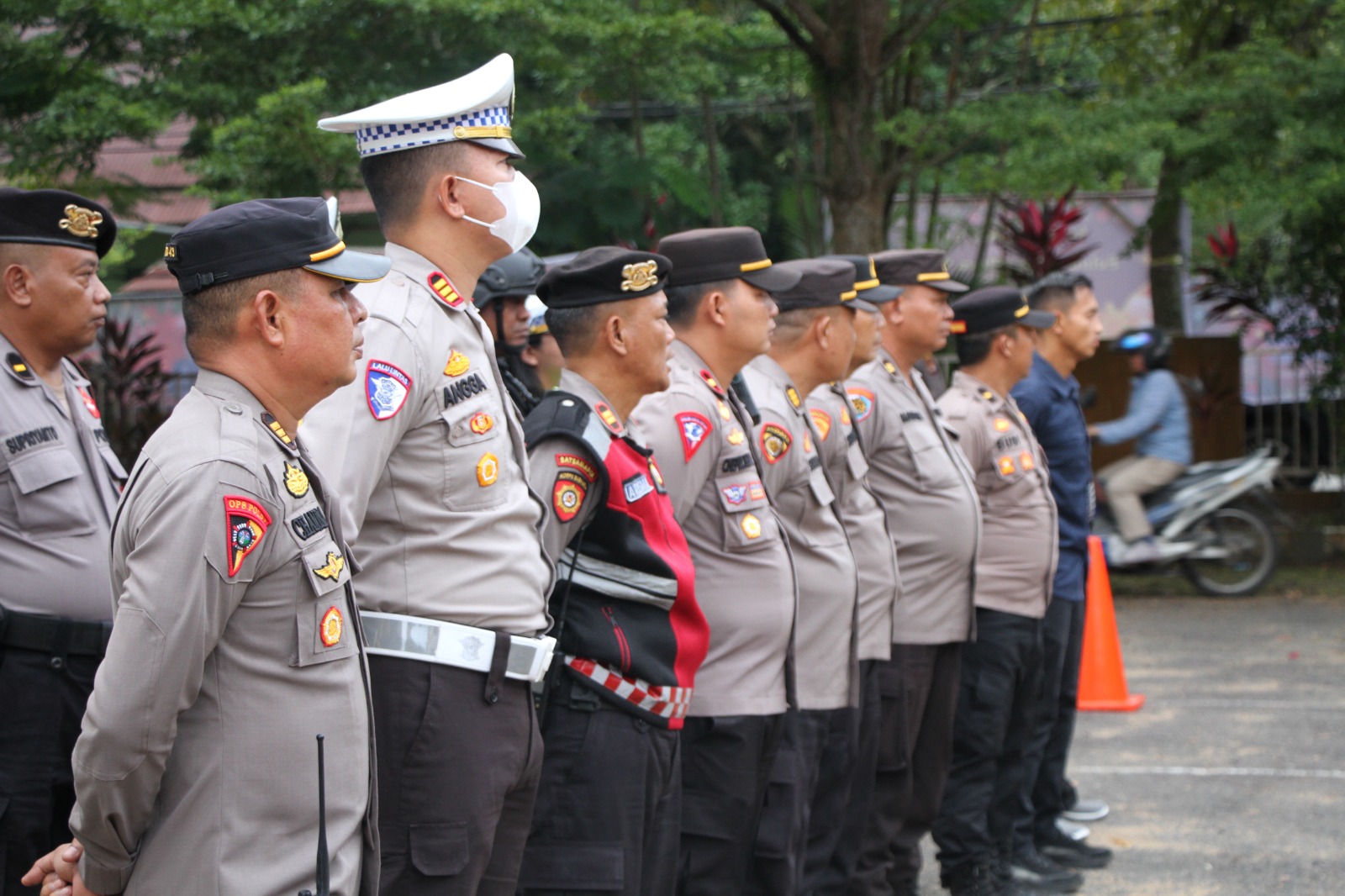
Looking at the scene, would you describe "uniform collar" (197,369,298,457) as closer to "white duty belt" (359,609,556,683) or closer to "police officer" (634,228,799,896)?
"white duty belt" (359,609,556,683)

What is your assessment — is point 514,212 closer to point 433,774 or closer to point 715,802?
point 433,774

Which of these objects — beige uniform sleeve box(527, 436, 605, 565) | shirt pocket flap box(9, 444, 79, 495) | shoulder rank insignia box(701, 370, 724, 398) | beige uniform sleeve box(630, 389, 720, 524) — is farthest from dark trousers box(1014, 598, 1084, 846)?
shirt pocket flap box(9, 444, 79, 495)

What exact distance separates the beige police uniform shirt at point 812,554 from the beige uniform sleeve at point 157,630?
→ 217 centimetres

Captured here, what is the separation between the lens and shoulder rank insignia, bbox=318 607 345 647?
223cm

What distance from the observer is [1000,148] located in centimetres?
1129

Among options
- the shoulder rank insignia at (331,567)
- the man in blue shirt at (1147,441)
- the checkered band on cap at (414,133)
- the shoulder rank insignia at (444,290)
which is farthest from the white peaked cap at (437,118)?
the man in blue shirt at (1147,441)

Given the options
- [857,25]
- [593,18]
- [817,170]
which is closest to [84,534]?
[593,18]

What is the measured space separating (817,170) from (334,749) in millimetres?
10155

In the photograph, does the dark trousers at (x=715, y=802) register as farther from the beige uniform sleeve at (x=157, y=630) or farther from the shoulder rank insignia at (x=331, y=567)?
the beige uniform sleeve at (x=157, y=630)

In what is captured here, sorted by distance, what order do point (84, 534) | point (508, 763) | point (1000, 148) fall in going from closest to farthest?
1. point (508, 763)
2. point (84, 534)
3. point (1000, 148)

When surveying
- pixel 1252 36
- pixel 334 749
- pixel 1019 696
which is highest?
pixel 1252 36

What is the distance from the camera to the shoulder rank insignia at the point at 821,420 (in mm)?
4508

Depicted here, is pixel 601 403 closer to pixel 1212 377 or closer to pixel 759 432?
pixel 759 432

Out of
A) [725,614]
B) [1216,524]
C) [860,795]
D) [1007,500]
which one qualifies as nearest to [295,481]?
[725,614]
